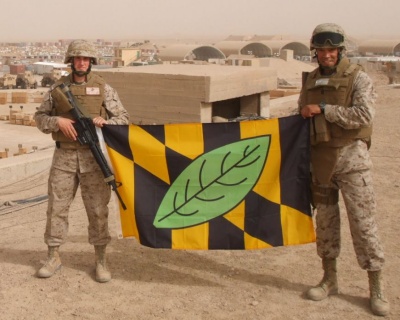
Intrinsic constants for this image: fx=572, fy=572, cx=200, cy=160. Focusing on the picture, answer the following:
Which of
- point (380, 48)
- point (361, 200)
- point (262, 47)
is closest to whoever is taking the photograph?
point (361, 200)

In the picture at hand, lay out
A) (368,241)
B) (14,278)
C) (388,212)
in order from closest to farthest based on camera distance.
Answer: (368,241) → (14,278) → (388,212)

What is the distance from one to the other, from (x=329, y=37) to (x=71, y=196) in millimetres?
2201

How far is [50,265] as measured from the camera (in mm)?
4418

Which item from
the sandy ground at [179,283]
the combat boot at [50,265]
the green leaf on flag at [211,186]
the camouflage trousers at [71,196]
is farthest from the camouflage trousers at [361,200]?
the combat boot at [50,265]

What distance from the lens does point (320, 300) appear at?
13.0 ft

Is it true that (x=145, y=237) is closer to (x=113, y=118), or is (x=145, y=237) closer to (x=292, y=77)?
(x=113, y=118)

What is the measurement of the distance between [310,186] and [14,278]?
236 centimetres

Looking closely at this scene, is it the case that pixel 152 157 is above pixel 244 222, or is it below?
above

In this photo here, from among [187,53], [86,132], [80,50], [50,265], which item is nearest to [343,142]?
[86,132]

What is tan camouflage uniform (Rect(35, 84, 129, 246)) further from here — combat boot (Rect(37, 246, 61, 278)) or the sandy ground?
the sandy ground

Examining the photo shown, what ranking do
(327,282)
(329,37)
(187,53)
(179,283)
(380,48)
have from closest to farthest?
(329,37), (327,282), (179,283), (187,53), (380,48)

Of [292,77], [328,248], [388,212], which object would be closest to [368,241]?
[328,248]

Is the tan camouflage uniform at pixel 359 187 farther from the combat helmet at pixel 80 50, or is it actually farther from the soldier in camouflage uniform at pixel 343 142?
the combat helmet at pixel 80 50

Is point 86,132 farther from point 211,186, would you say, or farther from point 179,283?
point 179,283
